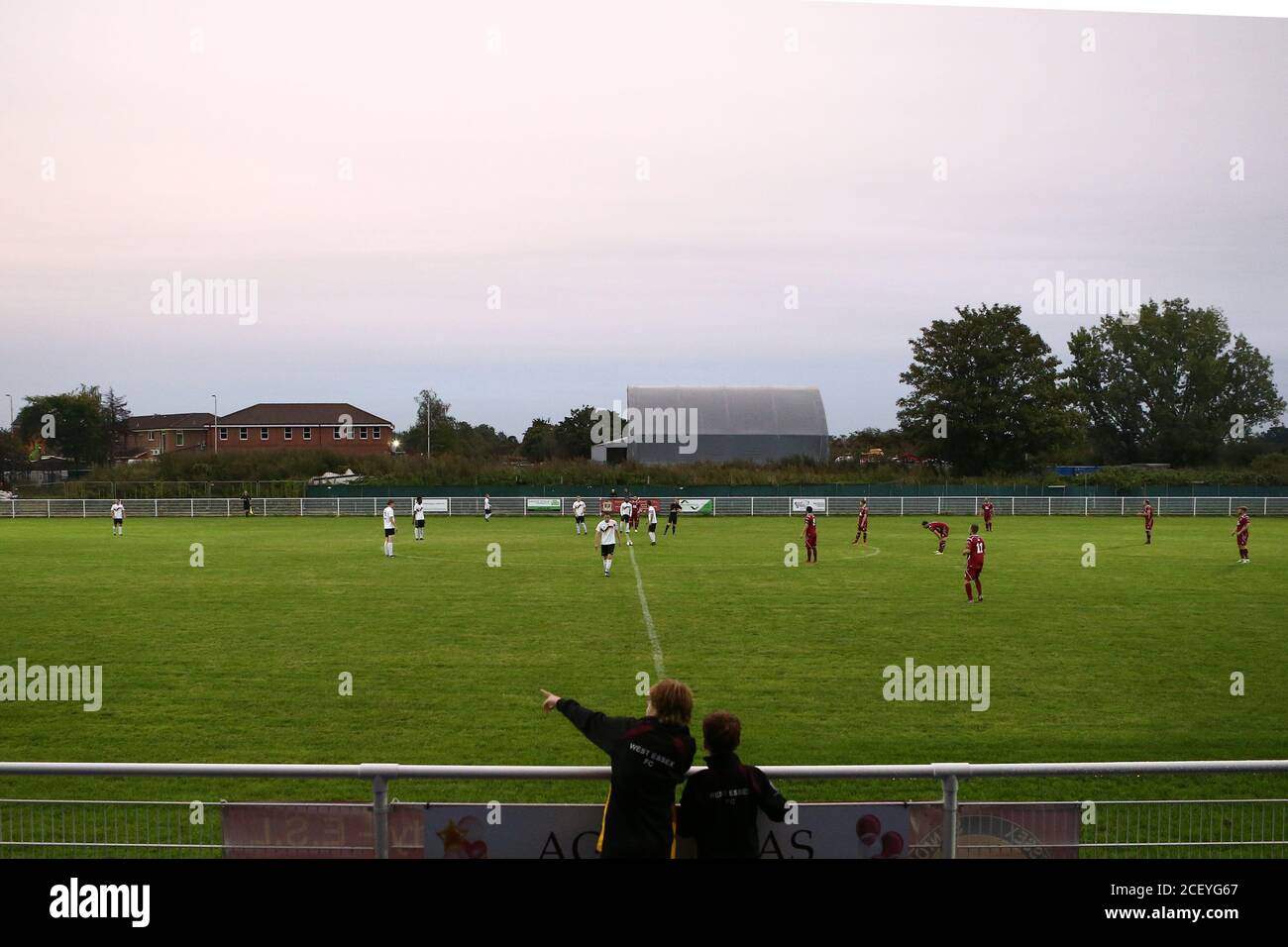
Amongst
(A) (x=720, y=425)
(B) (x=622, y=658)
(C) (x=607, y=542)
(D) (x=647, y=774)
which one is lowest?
(B) (x=622, y=658)

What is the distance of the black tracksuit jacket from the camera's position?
453cm

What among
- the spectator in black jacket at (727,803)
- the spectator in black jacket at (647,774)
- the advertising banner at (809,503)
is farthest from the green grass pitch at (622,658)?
the advertising banner at (809,503)

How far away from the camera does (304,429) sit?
9450 centimetres

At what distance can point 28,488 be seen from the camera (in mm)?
63969

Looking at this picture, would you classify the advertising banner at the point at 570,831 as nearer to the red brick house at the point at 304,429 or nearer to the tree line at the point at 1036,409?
the tree line at the point at 1036,409

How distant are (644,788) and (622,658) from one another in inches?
383

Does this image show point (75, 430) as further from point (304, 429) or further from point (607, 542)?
point (607, 542)

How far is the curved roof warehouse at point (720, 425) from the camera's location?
74625mm

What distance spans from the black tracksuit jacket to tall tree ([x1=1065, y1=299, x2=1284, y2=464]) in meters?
93.5

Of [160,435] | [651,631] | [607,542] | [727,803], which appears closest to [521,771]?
[727,803]

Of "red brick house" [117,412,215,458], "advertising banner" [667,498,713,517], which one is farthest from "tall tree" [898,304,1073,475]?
"red brick house" [117,412,215,458]

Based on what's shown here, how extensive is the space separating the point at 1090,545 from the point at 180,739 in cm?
3041

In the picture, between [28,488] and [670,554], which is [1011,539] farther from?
[28,488]
